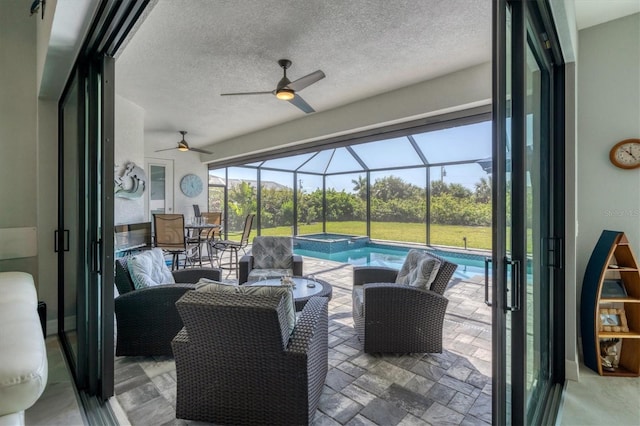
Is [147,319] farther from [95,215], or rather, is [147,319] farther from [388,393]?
[388,393]

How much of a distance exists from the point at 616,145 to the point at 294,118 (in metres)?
4.47

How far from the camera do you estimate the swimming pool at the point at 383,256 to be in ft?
24.9

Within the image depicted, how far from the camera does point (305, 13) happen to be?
8.28ft

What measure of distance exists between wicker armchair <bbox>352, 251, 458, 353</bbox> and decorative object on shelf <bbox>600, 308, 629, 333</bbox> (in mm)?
1233

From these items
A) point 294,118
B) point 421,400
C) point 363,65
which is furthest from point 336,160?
point 421,400

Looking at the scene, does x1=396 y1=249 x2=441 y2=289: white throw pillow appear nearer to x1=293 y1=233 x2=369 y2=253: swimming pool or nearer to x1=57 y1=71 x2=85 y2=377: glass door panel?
x1=57 y1=71 x2=85 y2=377: glass door panel

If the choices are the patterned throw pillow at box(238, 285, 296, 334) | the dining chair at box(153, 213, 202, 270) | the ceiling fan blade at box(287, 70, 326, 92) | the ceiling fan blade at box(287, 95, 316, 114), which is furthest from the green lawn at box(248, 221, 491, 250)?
the patterned throw pillow at box(238, 285, 296, 334)

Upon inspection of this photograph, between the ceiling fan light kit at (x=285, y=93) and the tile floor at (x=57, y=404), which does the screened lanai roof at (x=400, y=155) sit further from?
the tile floor at (x=57, y=404)

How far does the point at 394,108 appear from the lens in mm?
4207

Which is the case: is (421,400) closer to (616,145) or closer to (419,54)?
(616,145)

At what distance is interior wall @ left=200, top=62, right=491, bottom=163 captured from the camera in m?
3.51

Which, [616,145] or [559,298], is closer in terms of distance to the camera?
[559,298]

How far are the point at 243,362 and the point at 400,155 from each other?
24.8 ft

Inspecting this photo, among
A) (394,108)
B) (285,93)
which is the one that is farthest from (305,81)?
(394,108)
